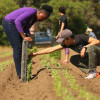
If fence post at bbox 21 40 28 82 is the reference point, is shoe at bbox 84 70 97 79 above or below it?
below

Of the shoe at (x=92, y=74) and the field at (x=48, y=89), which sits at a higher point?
the field at (x=48, y=89)

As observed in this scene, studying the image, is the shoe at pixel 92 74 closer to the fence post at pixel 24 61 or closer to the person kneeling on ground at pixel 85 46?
the person kneeling on ground at pixel 85 46

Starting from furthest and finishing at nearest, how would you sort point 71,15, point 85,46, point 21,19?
point 71,15, point 85,46, point 21,19

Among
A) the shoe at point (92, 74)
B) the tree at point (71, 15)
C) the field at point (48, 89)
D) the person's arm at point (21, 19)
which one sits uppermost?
the person's arm at point (21, 19)

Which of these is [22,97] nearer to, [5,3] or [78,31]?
[5,3]

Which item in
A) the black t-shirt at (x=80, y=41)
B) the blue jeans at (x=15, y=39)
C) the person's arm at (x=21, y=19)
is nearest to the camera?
the person's arm at (x=21, y=19)

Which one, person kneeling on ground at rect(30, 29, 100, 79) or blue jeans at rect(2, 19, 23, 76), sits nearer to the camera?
blue jeans at rect(2, 19, 23, 76)

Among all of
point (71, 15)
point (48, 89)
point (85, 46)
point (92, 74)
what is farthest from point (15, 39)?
point (71, 15)

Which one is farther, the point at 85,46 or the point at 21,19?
the point at 85,46

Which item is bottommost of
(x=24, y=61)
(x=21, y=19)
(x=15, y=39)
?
(x=24, y=61)

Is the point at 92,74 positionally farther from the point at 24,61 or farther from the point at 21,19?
the point at 21,19

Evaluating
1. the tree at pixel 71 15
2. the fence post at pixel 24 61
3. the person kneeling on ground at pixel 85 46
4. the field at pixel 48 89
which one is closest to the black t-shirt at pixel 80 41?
the person kneeling on ground at pixel 85 46

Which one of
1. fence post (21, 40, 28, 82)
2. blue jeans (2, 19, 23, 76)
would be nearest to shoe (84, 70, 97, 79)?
fence post (21, 40, 28, 82)

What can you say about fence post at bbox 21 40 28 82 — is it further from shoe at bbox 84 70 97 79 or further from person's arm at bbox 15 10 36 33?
shoe at bbox 84 70 97 79
